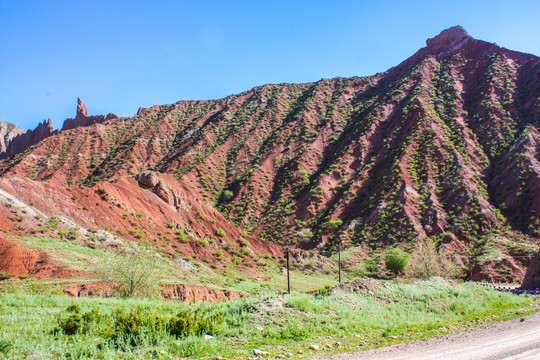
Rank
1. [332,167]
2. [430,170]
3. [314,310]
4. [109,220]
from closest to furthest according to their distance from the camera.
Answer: [314,310] → [109,220] → [430,170] → [332,167]

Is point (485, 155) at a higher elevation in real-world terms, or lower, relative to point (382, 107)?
lower

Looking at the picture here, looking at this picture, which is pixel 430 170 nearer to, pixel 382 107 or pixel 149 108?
pixel 382 107

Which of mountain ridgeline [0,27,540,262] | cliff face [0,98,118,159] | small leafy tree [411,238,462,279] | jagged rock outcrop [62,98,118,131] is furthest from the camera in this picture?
cliff face [0,98,118,159]

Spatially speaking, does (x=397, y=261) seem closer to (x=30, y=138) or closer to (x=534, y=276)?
(x=534, y=276)

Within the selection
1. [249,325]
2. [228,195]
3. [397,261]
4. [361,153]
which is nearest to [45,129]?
[228,195]

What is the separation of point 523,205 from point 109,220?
50.7 metres

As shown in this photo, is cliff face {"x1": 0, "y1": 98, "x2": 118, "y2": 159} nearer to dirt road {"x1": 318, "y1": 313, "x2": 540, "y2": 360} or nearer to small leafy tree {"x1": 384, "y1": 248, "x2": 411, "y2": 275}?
small leafy tree {"x1": 384, "y1": 248, "x2": 411, "y2": 275}

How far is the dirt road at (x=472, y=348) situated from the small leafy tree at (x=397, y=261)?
29521 mm

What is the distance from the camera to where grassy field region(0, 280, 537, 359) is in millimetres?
8234

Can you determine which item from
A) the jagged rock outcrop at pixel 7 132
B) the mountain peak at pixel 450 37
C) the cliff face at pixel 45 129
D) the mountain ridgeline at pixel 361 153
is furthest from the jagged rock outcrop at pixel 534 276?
the jagged rock outcrop at pixel 7 132

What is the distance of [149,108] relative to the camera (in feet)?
346

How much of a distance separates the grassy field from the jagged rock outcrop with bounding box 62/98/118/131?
110071mm

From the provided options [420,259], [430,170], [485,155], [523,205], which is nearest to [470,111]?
[485,155]

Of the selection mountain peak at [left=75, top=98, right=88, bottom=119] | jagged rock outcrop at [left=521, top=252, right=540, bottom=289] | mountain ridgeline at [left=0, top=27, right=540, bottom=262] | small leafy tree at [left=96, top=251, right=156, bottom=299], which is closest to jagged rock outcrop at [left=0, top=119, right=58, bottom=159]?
mountain peak at [left=75, top=98, right=88, bottom=119]
